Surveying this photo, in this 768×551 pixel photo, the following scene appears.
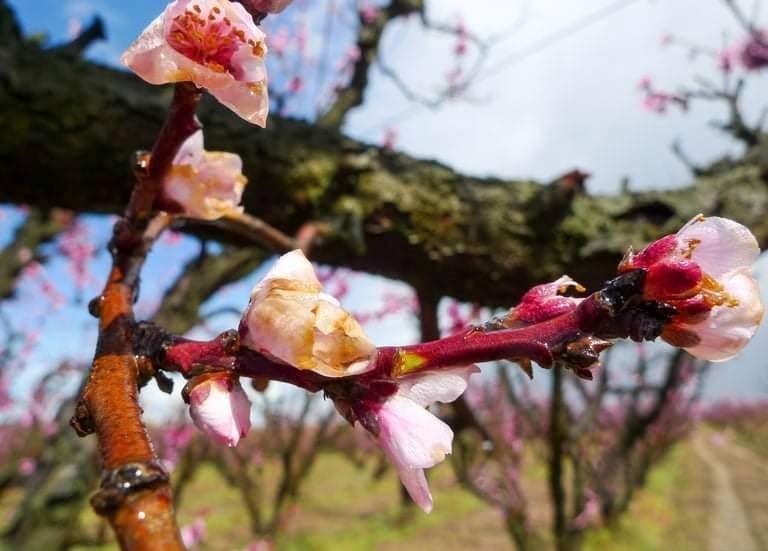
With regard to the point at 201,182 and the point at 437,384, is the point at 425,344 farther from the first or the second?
the point at 201,182

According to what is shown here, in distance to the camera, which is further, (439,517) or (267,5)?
(439,517)

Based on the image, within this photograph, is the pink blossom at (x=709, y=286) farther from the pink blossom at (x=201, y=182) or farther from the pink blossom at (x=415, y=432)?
the pink blossom at (x=201, y=182)

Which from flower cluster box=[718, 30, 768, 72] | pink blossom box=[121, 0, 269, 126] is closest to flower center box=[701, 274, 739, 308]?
pink blossom box=[121, 0, 269, 126]

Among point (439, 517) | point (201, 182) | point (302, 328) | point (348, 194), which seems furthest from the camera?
point (439, 517)

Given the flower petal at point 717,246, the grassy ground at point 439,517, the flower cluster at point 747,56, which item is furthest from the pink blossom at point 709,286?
the grassy ground at point 439,517

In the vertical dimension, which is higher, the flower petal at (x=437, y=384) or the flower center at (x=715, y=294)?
the flower center at (x=715, y=294)

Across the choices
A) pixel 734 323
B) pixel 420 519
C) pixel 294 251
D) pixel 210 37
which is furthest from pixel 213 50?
pixel 420 519
